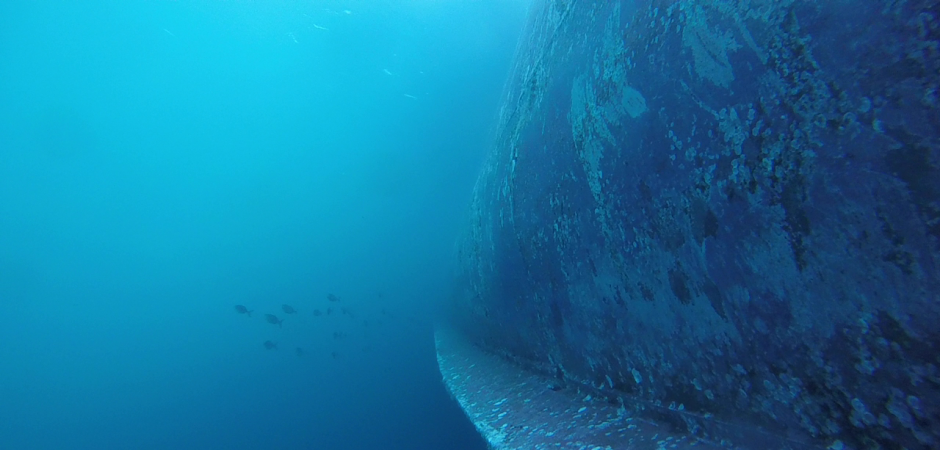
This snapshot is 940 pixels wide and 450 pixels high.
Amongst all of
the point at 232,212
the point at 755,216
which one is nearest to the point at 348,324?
the point at 232,212

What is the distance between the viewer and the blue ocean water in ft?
62.2

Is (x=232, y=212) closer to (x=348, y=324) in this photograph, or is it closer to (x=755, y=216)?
(x=348, y=324)

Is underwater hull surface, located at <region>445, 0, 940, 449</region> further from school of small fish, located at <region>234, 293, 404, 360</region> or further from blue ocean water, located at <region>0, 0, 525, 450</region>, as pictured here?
school of small fish, located at <region>234, 293, 404, 360</region>

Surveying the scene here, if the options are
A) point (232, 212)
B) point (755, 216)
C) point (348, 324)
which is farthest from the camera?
point (232, 212)

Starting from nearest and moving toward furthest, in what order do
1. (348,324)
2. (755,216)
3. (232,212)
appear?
(755,216) < (348,324) < (232,212)

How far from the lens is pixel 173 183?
38312mm

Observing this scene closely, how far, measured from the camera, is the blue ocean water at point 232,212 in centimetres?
1895

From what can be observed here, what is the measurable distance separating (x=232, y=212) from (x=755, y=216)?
4211cm

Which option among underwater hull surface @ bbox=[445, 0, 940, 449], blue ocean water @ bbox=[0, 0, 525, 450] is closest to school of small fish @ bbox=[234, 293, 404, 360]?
blue ocean water @ bbox=[0, 0, 525, 450]

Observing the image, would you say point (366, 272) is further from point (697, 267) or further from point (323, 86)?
point (697, 267)

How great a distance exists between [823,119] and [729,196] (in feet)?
0.95

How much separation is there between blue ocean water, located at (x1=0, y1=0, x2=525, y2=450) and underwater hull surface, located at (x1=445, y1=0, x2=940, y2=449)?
11.3 metres

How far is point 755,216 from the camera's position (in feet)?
3.43

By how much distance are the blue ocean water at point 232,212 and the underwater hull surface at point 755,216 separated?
11.3 metres
